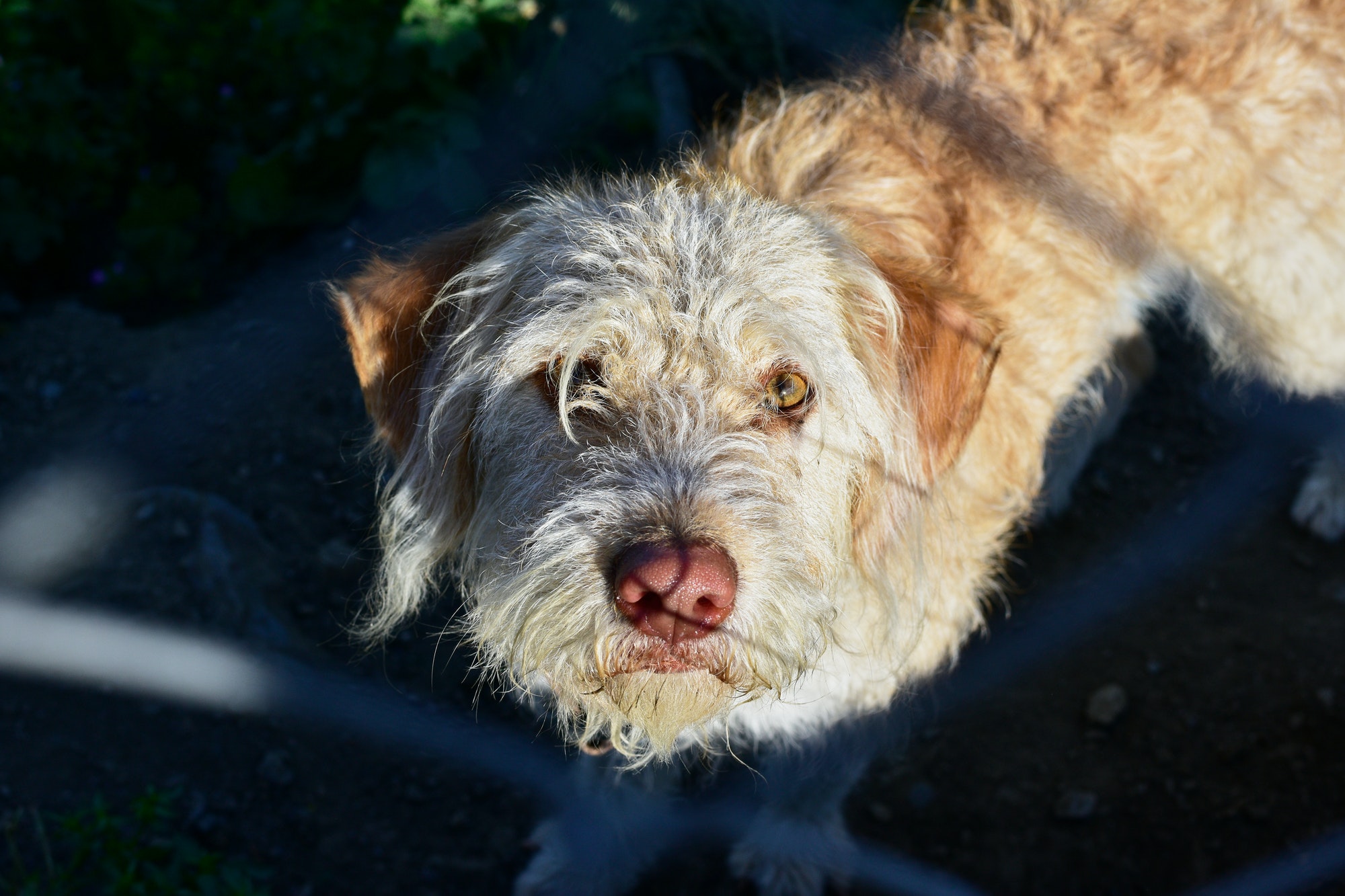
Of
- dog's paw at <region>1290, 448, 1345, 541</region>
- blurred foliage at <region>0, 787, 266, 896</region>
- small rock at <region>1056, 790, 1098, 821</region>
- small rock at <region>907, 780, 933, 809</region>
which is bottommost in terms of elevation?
small rock at <region>907, 780, 933, 809</region>

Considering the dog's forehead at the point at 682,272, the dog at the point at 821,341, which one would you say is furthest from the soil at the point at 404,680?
the dog's forehead at the point at 682,272

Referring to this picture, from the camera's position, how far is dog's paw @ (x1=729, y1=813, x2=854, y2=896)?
273 cm

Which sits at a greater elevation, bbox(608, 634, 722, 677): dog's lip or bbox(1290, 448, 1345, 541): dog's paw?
bbox(608, 634, 722, 677): dog's lip

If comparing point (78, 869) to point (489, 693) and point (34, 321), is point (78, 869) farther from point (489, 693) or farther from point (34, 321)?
point (34, 321)

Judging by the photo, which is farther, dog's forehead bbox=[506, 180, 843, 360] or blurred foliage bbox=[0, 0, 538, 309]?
blurred foliage bbox=[0, 0, 538, 309]

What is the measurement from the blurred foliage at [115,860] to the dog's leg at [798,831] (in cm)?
134

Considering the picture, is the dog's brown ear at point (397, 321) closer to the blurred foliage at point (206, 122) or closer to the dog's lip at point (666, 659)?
the dog's lip at point (666, 659)

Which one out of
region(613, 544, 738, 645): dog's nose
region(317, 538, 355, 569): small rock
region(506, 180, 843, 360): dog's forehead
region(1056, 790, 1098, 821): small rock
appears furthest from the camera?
region(317, 538, 355, 569): small rock

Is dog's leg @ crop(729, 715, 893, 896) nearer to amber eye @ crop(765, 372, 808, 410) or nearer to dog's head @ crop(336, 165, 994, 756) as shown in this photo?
dog's head @ crop(336, 165, 994, 756)

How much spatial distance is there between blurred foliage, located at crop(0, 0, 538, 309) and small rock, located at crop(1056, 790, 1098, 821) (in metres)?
2.88

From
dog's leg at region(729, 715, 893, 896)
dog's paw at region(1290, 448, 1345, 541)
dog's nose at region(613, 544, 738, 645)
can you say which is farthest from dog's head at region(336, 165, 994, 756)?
dog's paw at region(1290, 448, 1345, 541)

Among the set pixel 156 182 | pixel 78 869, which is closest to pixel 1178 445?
pixel 78 869

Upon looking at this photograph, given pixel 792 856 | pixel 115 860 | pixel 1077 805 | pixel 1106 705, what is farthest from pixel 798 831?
pixel 115 860

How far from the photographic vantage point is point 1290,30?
2525 millimetres
